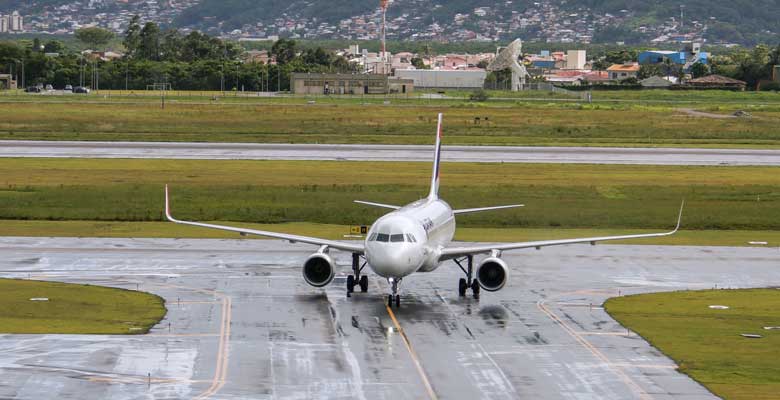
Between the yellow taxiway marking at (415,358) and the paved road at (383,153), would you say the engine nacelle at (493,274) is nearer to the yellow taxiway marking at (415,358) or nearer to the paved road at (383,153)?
the yellow taxiway marking at (415,358)

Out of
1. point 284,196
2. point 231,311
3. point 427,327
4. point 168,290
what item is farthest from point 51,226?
point 427,327

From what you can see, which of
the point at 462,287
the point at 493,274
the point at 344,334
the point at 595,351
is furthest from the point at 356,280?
the point at 595,351

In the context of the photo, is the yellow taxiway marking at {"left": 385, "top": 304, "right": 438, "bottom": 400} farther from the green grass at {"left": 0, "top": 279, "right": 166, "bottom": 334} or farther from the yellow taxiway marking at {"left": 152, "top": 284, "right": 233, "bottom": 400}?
the green grass at {"left": 0, "top": 279, "right": 166, "bottom": 334}

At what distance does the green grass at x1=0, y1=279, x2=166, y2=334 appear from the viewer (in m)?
38.8

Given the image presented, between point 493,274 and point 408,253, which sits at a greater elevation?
point 408,253

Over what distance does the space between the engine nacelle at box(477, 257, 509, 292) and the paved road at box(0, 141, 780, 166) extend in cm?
5656

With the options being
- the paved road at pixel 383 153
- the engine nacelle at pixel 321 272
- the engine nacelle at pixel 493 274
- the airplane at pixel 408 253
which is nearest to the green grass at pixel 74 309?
the engine nacelle at pixel 321 272

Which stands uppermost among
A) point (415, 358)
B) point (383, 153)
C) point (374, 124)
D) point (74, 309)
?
point (374, 124)

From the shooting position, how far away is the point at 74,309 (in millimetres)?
41938

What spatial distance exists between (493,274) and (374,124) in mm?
100298

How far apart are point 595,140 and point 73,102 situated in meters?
86.7

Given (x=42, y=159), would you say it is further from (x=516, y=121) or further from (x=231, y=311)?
(x=516, y=121)

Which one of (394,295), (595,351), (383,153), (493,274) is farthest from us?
(383,153)

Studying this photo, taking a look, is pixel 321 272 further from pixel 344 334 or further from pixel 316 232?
pixel 316 232
